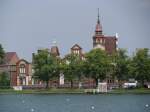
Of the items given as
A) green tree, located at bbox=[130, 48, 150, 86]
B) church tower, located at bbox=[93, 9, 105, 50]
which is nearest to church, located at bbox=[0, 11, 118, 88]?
church tower, located at bbox=[93, 9, 105, 50]

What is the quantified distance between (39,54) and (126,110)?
65181 mm

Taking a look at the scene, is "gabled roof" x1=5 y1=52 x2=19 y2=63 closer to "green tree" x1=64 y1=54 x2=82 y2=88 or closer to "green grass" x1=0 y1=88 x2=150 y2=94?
"green grass" x1=0 y1=88 x2=150 y2=94

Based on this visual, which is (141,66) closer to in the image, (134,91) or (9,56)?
(134,91)

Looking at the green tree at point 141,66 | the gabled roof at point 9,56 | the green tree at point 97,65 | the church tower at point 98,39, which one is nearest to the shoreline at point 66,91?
the green tree at point 141,66

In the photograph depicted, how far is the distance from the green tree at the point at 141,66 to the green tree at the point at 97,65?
5.73 metres

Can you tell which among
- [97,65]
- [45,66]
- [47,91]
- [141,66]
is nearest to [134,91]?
[141,66]

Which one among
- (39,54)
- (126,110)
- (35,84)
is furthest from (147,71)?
(126,110)

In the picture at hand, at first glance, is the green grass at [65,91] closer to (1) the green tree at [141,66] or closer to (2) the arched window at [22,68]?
(1) the green tree at [141,66]

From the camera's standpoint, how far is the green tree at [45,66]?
137625 mm

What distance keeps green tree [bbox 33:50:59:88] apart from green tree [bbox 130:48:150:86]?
16.1 metres

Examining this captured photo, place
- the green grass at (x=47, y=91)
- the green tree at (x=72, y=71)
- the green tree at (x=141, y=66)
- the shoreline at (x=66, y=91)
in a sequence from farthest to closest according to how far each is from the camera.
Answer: the green tree at (x=72, y=71), the green tree at (x=141, y=66), the green grass at (x=47, y=91), the shoreline at (x=66, y=91)

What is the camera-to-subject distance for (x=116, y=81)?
150375mm

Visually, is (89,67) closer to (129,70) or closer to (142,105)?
(129,70)

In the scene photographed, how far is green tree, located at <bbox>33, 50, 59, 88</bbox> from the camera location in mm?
137625
